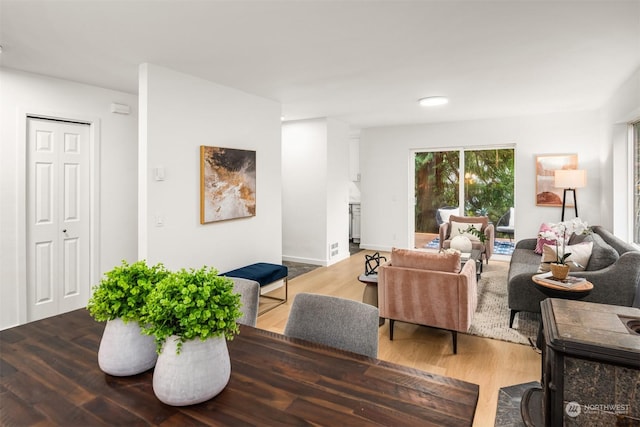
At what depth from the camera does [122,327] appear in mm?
1148

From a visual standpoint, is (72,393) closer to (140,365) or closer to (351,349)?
(140,365)

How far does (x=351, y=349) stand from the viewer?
1.49 m

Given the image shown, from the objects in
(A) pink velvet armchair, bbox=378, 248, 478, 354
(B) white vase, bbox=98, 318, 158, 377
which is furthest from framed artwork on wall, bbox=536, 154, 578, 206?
(B) white vase, bbox=98, 318, 158, 377

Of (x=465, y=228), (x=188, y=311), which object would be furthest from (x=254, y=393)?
(x=465, y=228)

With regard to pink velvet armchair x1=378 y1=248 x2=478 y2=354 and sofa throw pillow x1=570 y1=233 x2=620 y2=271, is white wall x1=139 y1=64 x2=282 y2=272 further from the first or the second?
sofa throw pillow x1=570 y1=233 x2=620 y2=271

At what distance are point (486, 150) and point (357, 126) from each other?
2.27 meters

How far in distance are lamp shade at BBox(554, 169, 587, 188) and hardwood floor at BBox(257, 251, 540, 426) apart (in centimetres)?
314

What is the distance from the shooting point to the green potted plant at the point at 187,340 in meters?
0.99

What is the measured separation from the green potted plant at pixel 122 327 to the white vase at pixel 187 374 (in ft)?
0.55

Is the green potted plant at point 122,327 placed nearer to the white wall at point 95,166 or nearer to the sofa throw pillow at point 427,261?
the sofa throw pillow at point 427,261

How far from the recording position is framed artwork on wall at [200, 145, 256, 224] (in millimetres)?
3799

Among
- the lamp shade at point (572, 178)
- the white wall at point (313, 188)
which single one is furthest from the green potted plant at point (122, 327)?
the lamp shade at point (572, 178)

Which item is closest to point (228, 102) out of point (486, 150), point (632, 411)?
point (632, 411)

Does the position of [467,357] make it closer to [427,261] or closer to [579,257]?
[427,261]
